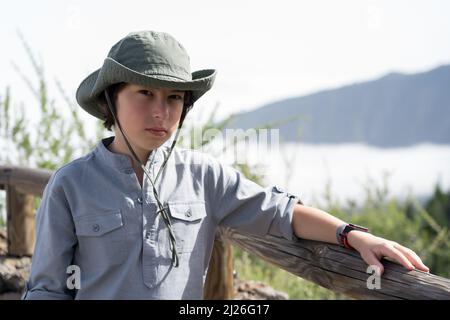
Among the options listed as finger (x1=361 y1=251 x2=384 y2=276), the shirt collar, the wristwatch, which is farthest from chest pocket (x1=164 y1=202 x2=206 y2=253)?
finger (x1=361 y1=251 x2=384 y2=276)

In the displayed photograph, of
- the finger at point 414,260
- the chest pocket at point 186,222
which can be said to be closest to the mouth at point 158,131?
the chest pocket at point 186,222

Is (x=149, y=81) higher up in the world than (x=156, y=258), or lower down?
higher up

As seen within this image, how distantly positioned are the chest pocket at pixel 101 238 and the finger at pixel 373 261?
725mm

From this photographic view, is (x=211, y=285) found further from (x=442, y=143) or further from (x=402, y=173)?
(x=442, y=143)

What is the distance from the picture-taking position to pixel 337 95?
361ft

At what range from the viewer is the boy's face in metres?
2.08

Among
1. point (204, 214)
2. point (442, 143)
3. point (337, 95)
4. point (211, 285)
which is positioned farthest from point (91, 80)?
point (337, 95)

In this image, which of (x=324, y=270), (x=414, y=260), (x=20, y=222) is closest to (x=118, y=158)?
(x=324, y=270)

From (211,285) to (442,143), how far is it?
9130cm

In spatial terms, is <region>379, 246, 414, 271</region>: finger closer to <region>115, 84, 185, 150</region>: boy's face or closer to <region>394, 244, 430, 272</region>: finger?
<region>394, 244, 430, 272</region>: finger

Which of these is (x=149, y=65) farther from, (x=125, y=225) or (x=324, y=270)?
(x=324, y=270)

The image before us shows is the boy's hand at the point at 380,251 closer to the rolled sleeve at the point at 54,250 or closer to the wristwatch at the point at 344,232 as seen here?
the wristwatch at the point at 344,232

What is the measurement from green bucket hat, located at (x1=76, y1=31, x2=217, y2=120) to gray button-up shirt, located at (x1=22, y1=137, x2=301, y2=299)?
0.25 meters

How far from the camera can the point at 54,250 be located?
2.06m
